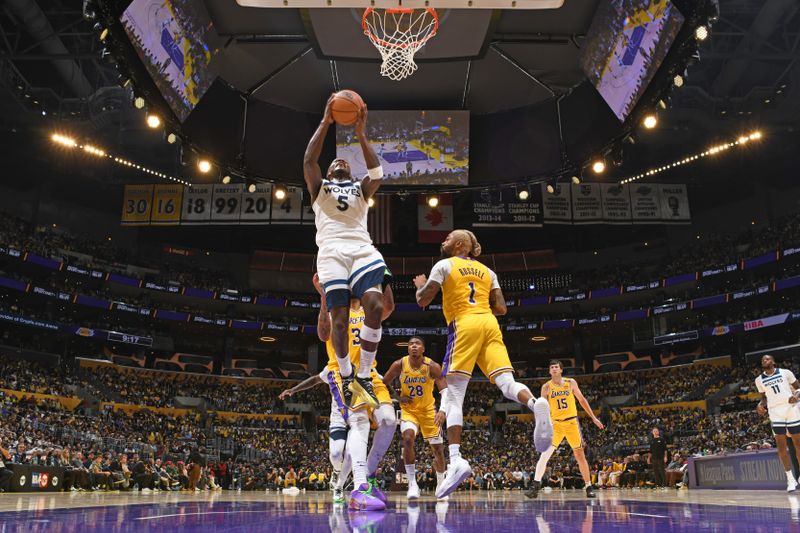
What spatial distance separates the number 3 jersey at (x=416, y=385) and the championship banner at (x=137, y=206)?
27197mm

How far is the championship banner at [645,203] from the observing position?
101 feet

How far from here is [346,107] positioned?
506cm

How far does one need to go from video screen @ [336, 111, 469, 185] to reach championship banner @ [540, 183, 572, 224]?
12457mm

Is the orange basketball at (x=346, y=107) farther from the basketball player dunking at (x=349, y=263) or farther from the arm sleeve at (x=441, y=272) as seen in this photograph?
the arm sleeve at (x=441, y=272)

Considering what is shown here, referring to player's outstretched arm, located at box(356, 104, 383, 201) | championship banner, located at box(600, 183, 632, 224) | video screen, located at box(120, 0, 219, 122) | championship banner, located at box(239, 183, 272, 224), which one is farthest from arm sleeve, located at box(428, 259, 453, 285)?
championship banner, located at box(600, 183, 632, 224)

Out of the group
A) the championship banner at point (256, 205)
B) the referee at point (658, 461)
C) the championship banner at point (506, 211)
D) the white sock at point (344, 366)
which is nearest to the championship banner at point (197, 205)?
the championship banner at point (256, 205)

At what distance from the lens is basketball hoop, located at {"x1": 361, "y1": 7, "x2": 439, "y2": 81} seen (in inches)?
448

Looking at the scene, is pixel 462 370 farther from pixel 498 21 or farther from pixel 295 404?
pixel 295 404

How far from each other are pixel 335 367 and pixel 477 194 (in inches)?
794

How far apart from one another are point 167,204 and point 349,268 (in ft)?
96.1

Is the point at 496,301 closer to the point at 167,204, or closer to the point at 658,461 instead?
the point at 658,461

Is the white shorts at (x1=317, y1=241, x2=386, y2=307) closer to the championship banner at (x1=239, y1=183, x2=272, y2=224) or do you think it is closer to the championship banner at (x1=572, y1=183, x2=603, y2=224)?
the championship banner at (x1=239, y1=183, x2=272, y2=224)

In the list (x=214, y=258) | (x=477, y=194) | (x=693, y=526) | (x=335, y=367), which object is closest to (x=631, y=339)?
(x=477, y=194)

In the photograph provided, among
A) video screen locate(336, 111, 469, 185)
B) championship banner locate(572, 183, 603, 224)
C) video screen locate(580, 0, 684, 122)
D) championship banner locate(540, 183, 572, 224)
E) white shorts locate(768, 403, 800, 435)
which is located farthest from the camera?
championship banner locate(572, 183, 603, 224)
